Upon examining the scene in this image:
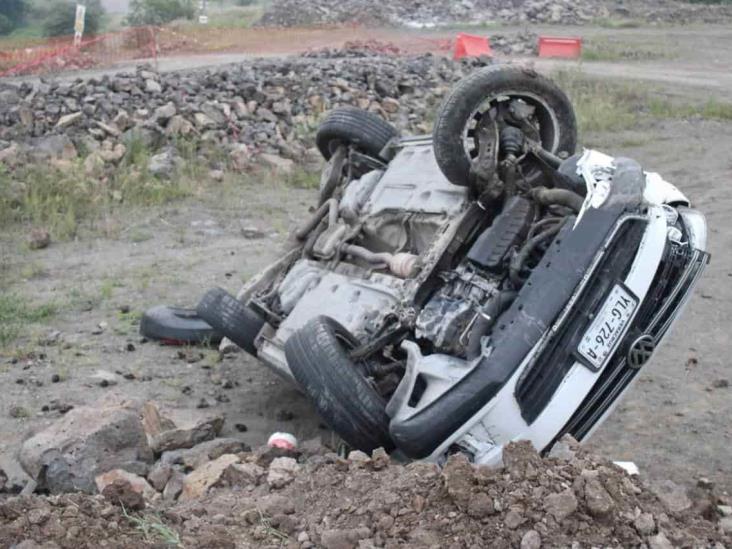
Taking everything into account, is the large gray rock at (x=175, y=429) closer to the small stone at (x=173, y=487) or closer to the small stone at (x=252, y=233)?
the small stone at (x=173, y=487)

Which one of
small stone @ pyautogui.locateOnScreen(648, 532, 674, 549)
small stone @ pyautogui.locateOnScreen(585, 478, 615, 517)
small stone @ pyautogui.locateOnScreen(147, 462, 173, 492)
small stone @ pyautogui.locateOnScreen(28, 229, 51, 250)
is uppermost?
small stone @ pyautogui.locateOnScreen(585, 478, 615, 517)

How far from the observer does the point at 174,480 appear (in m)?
4.68

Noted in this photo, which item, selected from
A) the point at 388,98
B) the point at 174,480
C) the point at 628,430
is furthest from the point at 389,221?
the point at 388,98

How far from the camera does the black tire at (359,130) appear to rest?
7020mm

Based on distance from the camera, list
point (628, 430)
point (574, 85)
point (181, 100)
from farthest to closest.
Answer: point (574, 85) → point (181, 100) → point (628, 430)

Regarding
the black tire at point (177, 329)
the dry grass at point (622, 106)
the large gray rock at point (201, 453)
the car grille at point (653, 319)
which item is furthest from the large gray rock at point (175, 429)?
the dry grass at point (622, 106)

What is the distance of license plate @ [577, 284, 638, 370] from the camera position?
4703 millimetres

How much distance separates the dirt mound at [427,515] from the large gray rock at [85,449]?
0.87 m

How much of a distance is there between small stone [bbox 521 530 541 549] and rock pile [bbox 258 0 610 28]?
3104cm

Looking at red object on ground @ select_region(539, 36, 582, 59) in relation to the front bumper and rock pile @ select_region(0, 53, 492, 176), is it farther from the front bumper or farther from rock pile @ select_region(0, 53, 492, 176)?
the front bumper

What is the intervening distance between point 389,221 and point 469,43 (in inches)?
645

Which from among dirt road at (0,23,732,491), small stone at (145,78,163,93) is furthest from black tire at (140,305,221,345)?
small stone at (145,78,163,93)

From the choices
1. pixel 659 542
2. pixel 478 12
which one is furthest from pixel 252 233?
pixel 478 12

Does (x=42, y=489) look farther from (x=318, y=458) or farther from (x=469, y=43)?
(x=469, y=43)
